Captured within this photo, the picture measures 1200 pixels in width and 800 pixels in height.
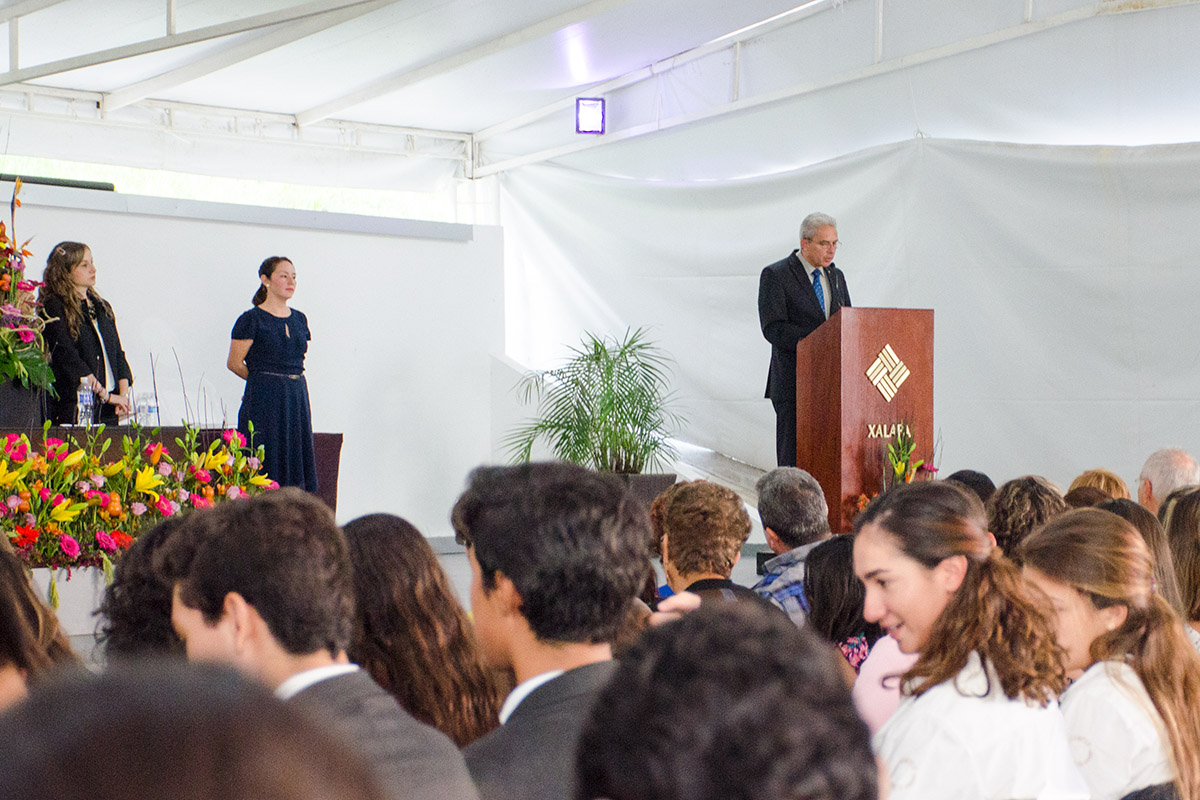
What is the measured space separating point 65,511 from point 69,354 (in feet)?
8.11

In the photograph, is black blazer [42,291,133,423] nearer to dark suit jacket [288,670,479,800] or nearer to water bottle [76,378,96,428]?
water bottle [76,378,96,428]

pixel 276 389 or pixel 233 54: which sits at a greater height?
pixel 233 54

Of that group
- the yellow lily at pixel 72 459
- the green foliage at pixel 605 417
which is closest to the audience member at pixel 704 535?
the yellow lily at pixel 72 459

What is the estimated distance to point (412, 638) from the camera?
1.80m

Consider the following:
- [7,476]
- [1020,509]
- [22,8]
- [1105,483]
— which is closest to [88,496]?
[7,476]

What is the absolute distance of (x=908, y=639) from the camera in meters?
1.82

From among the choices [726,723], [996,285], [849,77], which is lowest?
[726,723]

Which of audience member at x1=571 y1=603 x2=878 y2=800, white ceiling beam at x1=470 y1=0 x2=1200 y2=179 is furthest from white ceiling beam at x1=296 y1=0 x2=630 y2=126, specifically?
audience member at x1=571 y1=603 x2=878 y2=800

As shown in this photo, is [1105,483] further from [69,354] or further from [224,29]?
[224,29]

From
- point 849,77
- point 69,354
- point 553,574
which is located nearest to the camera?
point 553,574

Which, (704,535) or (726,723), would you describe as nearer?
(726,723)

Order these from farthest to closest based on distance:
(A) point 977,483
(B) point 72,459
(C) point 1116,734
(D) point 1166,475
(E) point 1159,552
A: 1. (D) point 1166,475
2. (A) point 977,483
3. (B) point 72,459
4. (E) point 1159,552
5. (C) point 1116,734

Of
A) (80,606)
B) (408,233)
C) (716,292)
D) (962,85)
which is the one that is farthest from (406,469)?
(80,606)

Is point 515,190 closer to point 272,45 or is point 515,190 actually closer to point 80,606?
point 272,45
